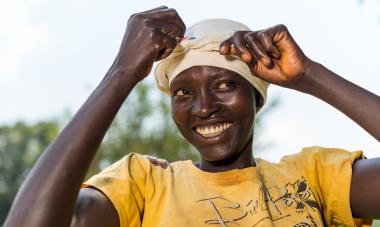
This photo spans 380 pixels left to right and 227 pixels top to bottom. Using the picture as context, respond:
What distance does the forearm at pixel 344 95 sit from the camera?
2.82 m

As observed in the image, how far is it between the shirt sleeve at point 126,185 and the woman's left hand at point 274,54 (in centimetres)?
62

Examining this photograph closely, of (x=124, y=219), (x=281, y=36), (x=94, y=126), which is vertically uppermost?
(x=281, y=36)

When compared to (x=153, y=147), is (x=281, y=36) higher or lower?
higher

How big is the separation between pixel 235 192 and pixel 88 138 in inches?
33.7

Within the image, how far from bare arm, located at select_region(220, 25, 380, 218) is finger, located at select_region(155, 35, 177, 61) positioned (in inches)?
10.7

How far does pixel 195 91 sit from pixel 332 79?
1.88 feet

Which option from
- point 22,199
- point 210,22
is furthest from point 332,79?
point 22,199

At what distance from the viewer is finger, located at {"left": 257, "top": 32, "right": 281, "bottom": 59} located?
114 inches

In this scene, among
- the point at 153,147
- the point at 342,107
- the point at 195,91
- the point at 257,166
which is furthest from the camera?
the point at 153,147

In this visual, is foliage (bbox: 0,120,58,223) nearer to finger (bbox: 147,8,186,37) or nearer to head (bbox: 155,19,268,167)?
head (bbox: 155,19,268,167)

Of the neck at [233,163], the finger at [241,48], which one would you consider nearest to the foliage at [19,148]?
the neck at [233,163]

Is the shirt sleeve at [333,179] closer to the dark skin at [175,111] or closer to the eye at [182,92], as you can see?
the dark skin at [175,111]

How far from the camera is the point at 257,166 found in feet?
11.0

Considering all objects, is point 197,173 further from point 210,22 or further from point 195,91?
point 210,22
